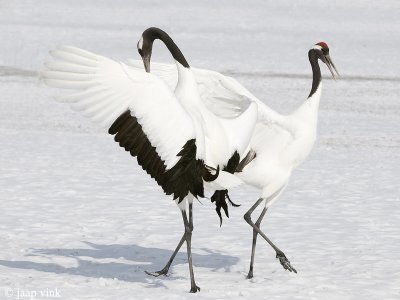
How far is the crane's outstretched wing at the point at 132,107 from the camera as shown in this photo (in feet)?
17.2

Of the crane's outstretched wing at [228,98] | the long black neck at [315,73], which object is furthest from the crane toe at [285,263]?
the long black neck at [315,73]

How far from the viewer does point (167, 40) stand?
5930 mm

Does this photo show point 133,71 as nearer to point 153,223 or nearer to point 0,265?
point 0,265

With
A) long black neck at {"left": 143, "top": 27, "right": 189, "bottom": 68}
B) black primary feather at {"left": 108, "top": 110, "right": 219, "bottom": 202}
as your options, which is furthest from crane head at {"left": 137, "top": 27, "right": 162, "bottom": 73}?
black primary feather at {"left": 108, "top": 110, "right": 219, "bottom": 202}

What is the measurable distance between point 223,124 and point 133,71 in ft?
2.54

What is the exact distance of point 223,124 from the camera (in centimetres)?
590

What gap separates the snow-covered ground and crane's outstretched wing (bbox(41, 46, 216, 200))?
1015mm

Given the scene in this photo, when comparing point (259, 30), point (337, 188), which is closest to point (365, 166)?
point (337, 188)

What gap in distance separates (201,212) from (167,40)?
3.45 meters

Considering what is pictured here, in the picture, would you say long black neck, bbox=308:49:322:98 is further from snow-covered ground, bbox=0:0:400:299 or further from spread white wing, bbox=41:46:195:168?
spread white wing, bbox=41:46:195:168

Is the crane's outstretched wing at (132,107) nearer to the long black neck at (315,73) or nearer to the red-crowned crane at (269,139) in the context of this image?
the red-crowned crane at (269,139)

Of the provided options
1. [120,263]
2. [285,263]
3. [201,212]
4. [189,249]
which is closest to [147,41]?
[189,249]

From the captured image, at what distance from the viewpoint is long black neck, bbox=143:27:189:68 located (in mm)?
5840

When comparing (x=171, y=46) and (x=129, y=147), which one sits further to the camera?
(x=171, y=46)
